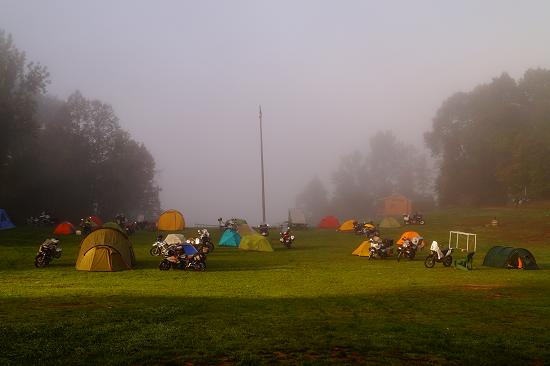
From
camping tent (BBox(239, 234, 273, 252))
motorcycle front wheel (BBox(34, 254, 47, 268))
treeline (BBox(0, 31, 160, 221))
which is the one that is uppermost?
treeline (BBox(0, 31, 160, 221))

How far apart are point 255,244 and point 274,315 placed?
22.6m

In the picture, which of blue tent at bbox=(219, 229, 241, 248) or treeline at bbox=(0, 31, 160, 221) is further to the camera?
treeline at bbox=(0, 31, 160, 221)

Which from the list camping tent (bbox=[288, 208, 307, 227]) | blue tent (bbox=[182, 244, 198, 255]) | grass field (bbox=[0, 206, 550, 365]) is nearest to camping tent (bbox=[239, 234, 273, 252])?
grass field (bbox=[0, 206, 550, 365])

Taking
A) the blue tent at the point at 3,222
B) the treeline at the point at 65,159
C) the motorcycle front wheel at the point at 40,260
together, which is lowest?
the motorcycle front wheel at the point at 40,260

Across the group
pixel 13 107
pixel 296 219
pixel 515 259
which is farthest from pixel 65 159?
pixel 515 259

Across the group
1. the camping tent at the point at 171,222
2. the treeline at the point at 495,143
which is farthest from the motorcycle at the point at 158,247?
the treeline at the point at 495,143

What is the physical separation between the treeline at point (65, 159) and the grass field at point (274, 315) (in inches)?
1294

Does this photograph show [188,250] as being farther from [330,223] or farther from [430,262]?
[330,223]

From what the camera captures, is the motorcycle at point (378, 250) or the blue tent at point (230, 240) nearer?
the motorcycle at point (378, 250)

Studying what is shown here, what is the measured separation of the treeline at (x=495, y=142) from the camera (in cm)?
6316

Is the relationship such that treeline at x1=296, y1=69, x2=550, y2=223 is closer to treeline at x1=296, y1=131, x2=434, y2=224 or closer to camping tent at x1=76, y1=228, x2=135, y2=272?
treeline at x1=296, y1=131, x2=434, y2=224

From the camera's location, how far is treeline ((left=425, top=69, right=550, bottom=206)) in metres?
63.2

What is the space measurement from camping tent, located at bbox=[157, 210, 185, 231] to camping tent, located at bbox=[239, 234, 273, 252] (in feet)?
56.4

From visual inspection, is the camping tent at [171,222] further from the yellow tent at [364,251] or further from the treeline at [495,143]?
the treeline at [495,143]
